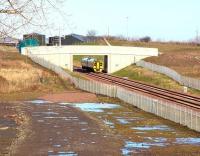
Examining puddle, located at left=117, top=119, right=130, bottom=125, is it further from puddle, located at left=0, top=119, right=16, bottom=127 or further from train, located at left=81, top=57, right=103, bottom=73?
train, located at left=81, top=57, right=103, bottom=73

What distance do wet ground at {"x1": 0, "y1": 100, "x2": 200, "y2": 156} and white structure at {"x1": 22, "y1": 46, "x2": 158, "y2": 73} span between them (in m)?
57.6

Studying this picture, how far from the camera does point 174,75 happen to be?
74.8 meters

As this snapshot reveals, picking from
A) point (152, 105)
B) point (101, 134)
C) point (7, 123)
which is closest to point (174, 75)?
point (152, 105)

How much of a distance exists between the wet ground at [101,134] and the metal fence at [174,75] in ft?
88.7

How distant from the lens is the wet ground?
2089 centimetres

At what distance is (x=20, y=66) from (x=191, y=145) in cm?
5557

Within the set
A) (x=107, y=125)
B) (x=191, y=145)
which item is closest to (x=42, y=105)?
(x=107, y=125)

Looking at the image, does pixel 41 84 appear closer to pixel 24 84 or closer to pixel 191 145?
pixel 24 84

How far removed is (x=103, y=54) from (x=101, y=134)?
7520cm

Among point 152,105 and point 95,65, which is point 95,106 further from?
point 95,65

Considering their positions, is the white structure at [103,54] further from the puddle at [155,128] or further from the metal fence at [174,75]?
the puddle at [155,128]

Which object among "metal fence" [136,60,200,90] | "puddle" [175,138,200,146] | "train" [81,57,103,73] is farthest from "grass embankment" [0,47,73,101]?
"puddle" [175,138,200,146]

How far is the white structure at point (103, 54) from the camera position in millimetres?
96375

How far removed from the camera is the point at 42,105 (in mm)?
42375
